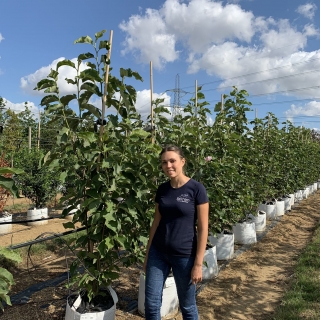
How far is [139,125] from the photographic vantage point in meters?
3.51

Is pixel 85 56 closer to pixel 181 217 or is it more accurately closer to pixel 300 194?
pixel 181 217

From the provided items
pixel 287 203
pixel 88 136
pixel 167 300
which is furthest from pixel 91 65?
pixel 287 203

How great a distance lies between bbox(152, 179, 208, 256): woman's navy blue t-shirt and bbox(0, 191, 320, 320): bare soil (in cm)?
134

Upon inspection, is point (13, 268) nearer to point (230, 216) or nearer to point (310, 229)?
point (230, 216)

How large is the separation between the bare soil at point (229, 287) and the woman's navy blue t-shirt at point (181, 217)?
1339 millimetres

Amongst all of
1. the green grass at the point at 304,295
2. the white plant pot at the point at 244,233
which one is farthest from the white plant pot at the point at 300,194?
the green grass at the point at 304,295

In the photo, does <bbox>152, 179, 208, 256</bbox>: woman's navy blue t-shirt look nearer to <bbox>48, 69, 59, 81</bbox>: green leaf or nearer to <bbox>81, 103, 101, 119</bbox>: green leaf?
<bbox>81, 103, 101, 119</bbox>: green leaf

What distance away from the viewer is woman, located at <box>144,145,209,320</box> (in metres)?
2.34

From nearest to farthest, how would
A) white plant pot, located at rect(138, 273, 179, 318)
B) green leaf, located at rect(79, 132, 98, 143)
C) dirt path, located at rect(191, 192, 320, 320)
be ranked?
green leaf, located at rect(79, 132, 98, 143) → white plant pot, located at rect(138, 273, 179, 318) → dirt path, located at rect(191, 192, 320, 320)

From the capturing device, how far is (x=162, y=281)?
245 centimetres

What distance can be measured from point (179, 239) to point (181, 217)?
162 millimetres

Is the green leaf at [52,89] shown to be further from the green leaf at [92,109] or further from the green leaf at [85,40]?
the green leaf at [85,40]

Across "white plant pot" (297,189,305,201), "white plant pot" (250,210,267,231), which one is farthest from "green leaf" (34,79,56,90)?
"white plant pot" (297,189,305,201)

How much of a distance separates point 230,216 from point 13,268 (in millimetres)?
3339
